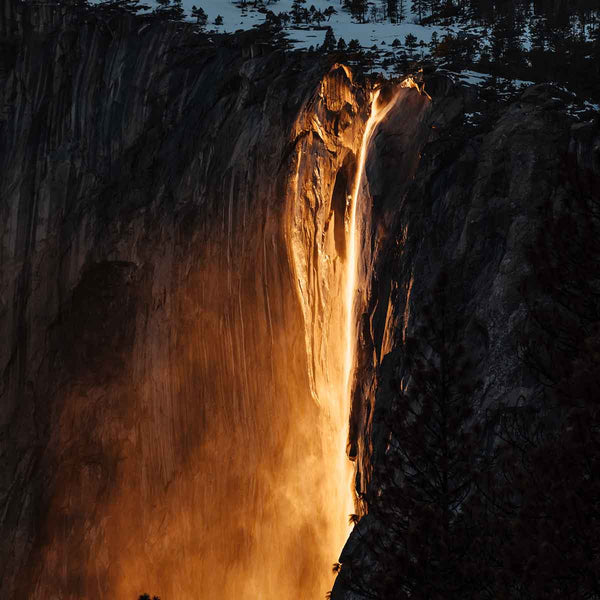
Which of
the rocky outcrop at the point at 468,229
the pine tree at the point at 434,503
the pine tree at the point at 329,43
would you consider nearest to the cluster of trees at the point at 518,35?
the pine tree at the point at 329,43

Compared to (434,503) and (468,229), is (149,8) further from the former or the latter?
(434,503)

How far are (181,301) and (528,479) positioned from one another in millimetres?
23854

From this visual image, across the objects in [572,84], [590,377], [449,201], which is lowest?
[590,377]

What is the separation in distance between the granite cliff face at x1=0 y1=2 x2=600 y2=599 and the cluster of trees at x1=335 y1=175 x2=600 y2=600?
9.53 meters

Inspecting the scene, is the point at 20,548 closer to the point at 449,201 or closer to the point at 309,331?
the point at 309,331

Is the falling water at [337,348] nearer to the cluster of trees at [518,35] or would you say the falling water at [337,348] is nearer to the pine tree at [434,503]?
the cluster of trees at [518,35]

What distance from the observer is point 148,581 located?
32375 millimetres

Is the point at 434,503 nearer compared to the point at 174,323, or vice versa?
the point at 434,503

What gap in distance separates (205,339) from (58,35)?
1816 cm

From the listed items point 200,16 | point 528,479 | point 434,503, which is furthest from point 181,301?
point 528,479

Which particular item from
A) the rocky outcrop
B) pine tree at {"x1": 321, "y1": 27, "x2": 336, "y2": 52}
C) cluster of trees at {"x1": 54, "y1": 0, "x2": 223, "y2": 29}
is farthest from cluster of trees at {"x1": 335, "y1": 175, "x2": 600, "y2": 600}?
cluster of trees at {"x1": 54, "y1": 0, "x2": 223, "y2": 29}

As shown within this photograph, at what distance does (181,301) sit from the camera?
33.1 meters

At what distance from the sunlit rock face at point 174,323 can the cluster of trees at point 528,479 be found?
1420cm

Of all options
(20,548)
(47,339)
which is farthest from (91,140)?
(20,548)
